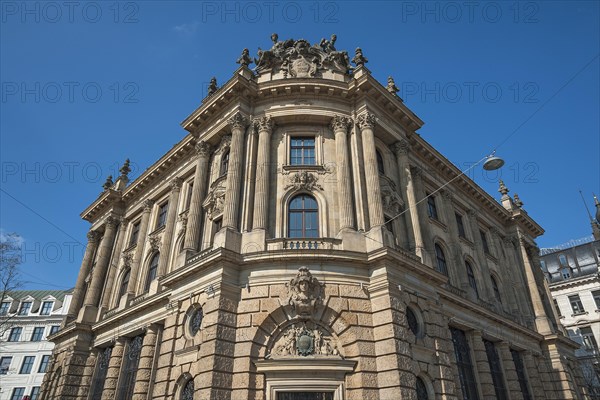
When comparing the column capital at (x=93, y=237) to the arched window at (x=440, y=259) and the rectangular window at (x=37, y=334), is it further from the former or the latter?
the rectangular window at (x=37, y=334)

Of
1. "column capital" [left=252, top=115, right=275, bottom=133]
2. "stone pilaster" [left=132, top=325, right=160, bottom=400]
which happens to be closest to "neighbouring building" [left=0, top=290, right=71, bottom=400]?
"stone pilaster" [left=132, top=325, right=160, bottom=400]

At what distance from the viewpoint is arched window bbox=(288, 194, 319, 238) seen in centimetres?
1927

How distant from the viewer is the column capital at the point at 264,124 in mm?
21531

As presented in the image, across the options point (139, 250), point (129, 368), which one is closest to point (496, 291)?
point (129, 368)

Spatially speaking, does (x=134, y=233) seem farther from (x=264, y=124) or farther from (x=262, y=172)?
(x=262, y=172)

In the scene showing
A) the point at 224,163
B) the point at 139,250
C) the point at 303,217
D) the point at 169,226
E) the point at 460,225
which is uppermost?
the point at 460,225

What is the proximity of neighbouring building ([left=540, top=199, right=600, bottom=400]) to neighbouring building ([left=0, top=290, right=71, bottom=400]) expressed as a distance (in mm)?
62742

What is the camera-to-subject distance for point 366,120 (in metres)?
21.7

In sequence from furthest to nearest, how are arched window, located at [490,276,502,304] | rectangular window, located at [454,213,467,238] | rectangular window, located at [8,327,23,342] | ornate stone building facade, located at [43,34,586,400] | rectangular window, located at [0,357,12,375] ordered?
rectangular window, located at [8,327,23,342]
rectangular window, located at [0,357,12,375]
arched window, located at [490,276,502,304]
rectangular window, located at [454,213,467,238]
ornate stone building facade, located at [43,34,586,400]

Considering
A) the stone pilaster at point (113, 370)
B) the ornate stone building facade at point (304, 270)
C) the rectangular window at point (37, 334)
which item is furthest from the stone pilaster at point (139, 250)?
the rectangular window at point (37, 334)

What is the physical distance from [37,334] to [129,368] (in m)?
43.6

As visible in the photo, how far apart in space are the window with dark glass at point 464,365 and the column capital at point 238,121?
1603cm

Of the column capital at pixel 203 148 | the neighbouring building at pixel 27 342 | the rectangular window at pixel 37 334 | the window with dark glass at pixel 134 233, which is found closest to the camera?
the column capital at pixel 203 148

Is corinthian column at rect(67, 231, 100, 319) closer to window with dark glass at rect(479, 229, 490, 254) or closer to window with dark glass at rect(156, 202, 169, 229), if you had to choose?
window with dark glass at rect(156, 202, 169, 229)
